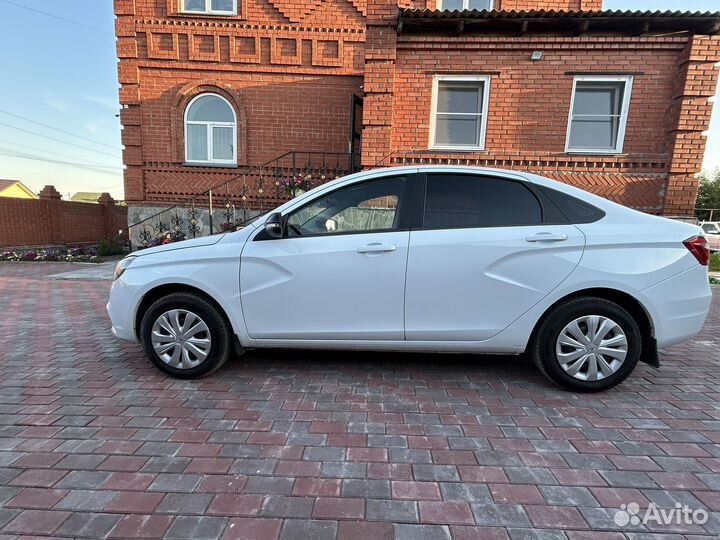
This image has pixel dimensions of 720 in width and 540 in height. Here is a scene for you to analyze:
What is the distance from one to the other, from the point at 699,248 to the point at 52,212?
17.2m

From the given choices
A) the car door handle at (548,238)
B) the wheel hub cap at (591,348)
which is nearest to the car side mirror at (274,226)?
the car door handle at (548,238)

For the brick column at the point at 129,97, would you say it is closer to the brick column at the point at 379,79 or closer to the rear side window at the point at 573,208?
the brick column at the point at 379,79

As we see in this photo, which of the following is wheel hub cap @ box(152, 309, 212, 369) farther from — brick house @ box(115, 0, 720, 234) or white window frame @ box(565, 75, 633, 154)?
white window frame @ box(565, 75, 633, 154)

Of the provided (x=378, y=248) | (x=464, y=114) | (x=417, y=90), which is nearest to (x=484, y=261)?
(x=378, y=248)

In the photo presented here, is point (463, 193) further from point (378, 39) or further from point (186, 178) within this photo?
point (186, 178)

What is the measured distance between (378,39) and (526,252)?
624 centimetres

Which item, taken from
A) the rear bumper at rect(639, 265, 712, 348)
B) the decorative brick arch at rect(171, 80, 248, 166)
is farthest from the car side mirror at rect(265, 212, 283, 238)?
the decorative brick arch at rect(171, 80, 248, 166)

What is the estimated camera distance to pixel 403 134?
25.9 feet

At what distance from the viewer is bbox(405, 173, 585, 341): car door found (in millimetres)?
Result: 2857

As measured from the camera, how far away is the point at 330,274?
2953 mm

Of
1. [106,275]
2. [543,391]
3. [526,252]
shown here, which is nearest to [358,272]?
[526,252]

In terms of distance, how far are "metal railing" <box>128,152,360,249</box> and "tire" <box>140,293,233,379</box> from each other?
675 cm

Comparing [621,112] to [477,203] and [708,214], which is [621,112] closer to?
[477,203]

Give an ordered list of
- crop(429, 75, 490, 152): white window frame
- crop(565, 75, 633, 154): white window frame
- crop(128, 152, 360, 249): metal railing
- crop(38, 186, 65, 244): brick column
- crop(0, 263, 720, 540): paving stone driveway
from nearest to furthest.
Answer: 1. crop(0, 263, 720, 540): paving stone driveway
2. crop(565, 75, 633, 154): white window frame
3. crop(429, 75, 490, 152): white window frame
4. crop(128, 152, 360, 249): metal railing
5. crop(38, 186, 65, 244): brick column
